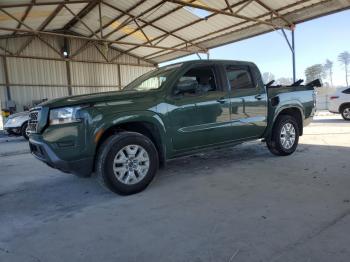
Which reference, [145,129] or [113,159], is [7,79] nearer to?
[145,129]

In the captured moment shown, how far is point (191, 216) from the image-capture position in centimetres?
310

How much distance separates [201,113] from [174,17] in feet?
36.9

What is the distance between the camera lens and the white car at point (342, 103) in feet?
40.4

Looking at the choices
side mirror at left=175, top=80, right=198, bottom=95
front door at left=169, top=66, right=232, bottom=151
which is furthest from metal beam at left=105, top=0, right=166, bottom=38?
side mirror at left=175, top=80, right=198, bottom=95

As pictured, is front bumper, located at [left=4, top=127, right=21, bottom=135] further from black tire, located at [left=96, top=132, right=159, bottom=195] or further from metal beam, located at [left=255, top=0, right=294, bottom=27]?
metal beam, located at [left=255, top=0, right=294, bottom=27]

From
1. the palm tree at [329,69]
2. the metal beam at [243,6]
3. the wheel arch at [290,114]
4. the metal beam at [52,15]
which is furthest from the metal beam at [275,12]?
the palm tree at [329,69]

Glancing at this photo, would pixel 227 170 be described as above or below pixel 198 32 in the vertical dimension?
below

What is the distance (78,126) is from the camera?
3.54 meters

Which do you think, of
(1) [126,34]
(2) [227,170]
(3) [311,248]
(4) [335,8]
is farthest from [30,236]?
(1) [126,34]

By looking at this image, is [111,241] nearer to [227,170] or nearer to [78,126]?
[78,126]

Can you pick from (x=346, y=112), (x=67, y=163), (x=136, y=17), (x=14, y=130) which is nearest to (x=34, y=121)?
(x=67, y=163)

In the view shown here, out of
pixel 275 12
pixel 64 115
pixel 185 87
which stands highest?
pixel 275 12

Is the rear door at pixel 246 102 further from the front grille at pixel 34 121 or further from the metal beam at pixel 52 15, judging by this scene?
the metal beam at pixel 52 15

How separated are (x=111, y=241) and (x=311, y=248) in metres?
1.65
